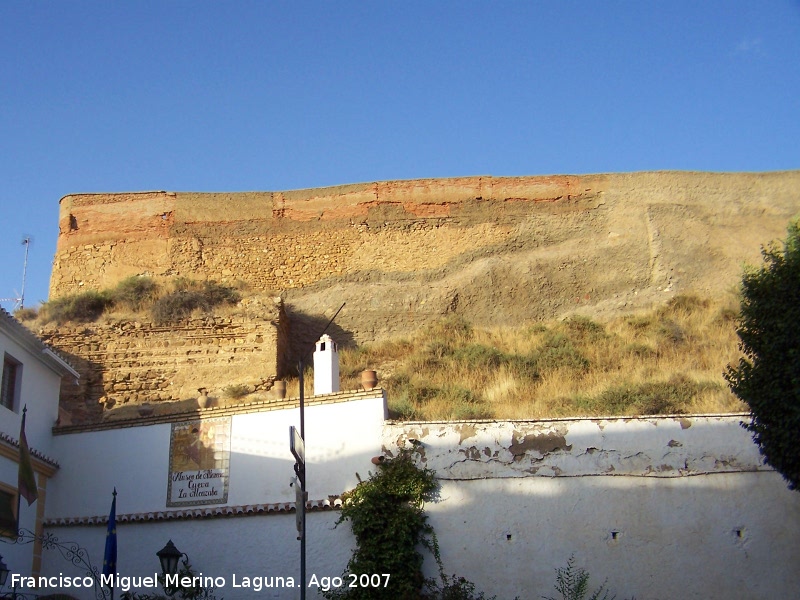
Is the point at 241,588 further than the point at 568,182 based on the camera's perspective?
No

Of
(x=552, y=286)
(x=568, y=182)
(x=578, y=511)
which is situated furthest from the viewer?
(x=568, y=182)

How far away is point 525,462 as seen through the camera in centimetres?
1380

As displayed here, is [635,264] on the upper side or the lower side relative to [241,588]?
upper

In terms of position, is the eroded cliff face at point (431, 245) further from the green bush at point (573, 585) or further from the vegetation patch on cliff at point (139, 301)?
the green bush at point (573, 585)

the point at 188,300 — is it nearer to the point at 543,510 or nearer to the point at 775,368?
the point at 543,510

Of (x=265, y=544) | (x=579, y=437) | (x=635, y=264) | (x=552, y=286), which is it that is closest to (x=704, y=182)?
(x=635, y=264)

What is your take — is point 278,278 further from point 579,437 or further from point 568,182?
point 579,437

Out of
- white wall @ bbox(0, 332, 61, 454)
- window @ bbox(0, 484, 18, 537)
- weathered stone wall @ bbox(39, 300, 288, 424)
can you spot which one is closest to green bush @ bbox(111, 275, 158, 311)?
weathered stone wall @ bbox(39, 300, 288, 424)

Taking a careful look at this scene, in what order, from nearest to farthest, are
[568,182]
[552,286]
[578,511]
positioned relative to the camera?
1. [578,511]
2. [552,286]
3. [568,182]

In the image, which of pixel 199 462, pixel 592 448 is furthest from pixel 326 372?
pixel 592 448

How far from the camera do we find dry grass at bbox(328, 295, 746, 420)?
17.3m

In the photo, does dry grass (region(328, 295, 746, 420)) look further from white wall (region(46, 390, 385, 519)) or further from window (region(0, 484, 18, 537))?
window (region(0, 484, 18, 537))

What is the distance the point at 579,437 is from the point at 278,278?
16602 mm

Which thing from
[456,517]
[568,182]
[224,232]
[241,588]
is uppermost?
[568,182]
